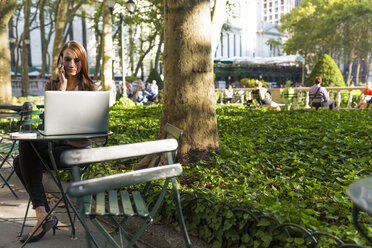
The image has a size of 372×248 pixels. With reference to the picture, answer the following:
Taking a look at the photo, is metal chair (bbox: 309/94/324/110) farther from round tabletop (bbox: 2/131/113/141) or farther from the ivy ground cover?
round tabletop (bbox: 2/131/113/141)

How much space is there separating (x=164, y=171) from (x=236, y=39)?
74672 millimetres

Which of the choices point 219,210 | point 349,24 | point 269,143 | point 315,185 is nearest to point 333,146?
point 269,143

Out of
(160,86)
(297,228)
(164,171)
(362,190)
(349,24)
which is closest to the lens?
(362,190)

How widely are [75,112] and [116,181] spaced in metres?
1.07

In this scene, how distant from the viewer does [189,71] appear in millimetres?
4289

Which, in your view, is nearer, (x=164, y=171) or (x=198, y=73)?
(x=164, y=171)

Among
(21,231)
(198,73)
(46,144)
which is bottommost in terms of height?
(21,231)

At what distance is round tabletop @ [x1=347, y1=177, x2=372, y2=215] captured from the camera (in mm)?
1384

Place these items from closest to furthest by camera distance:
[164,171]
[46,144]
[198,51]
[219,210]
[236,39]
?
[164,171]
[219,210]
[46,144]
[198,51]
[236,39]

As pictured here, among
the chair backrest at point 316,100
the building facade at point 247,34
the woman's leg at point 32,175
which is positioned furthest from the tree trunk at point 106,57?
the building facade at point 247,34

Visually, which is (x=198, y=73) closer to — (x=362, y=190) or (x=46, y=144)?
(x=46, y=144)

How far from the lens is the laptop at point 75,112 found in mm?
2705

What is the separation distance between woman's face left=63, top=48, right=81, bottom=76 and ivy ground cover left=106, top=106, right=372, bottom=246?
148 cm

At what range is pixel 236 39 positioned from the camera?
7412 centimetres
